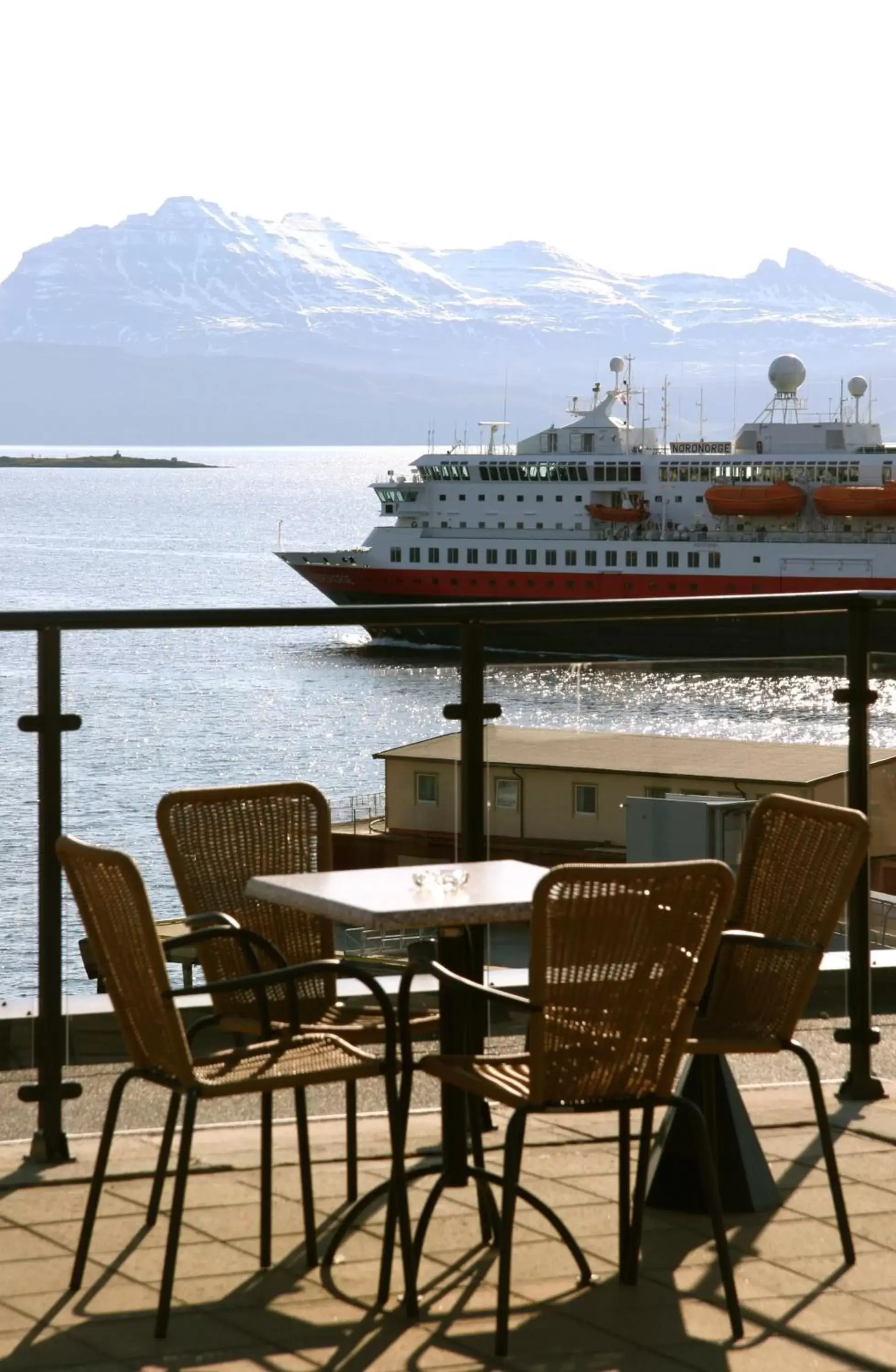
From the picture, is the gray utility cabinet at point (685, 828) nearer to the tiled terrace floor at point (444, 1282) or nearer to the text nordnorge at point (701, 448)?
the tiled terrace floor at point (444, 1282)

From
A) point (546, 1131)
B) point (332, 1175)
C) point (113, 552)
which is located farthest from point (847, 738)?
point (113, 552)

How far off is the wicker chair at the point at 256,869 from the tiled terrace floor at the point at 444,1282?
0.29 m

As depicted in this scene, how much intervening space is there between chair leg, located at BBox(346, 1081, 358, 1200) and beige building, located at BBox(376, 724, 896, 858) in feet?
2.09

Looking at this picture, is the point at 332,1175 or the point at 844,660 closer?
the point at 332,1175

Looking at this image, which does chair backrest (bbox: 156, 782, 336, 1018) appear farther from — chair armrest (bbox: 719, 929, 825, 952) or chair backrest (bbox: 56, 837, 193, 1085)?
chair armrest (bbox: 719, 929, 825, 952)

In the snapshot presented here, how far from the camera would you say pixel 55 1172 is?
3424 millimetres

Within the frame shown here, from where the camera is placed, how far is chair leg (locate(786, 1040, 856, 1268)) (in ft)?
9.78

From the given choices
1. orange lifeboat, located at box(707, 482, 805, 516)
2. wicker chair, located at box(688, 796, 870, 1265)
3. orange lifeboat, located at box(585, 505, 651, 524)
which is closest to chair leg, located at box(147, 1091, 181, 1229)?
wicker chair, located at box(688, 796, 870, 1265)

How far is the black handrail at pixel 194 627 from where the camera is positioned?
3523 millimetres

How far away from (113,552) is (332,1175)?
290ft

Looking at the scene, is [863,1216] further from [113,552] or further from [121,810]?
[113,552]

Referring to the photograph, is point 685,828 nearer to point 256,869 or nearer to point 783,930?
point 783,930

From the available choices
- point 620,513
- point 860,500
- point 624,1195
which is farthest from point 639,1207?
point 620,513

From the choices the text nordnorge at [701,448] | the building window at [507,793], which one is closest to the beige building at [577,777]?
the building window at [507,793]
